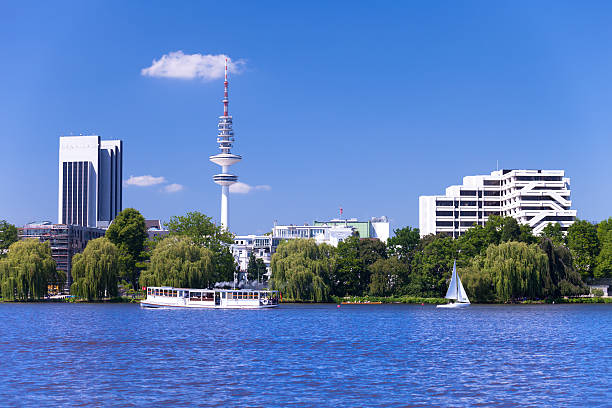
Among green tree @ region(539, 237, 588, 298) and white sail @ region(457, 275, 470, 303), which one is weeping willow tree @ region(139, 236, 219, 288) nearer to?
white sail @ region(457, 275, 470, 303)

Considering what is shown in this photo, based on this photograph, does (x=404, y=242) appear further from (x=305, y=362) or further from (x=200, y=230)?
(x=305, y=362)

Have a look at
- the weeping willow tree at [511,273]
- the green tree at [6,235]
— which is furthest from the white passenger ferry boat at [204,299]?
the green tree at [6,235]

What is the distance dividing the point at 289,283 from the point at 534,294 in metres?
39.6

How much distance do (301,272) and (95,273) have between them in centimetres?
3319

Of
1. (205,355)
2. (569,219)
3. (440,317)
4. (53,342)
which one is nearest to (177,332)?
(53,342)

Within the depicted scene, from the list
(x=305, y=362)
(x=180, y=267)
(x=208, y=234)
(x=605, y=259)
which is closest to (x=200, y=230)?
(x=208, y=234)

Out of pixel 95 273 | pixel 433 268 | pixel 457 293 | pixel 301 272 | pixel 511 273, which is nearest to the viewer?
pixel 511 273

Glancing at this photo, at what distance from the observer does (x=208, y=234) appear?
152875 mm

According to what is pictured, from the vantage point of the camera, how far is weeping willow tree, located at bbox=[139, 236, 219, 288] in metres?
126

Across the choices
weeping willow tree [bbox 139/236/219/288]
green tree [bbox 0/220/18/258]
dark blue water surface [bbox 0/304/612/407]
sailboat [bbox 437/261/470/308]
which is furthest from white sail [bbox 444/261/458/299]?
green tree [bbox 0/220/18/258]

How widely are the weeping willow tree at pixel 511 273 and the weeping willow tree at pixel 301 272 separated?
23.5 metres

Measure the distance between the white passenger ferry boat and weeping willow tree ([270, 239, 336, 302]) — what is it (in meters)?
4.41

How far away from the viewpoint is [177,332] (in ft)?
248

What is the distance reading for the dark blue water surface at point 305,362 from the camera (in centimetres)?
3947
